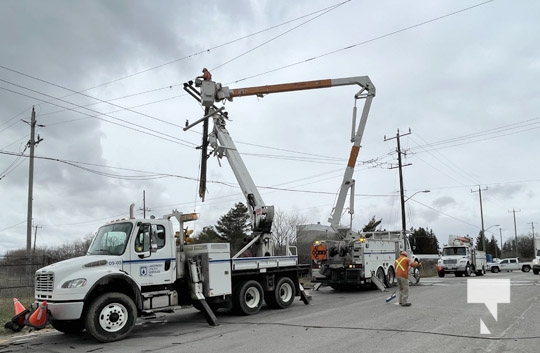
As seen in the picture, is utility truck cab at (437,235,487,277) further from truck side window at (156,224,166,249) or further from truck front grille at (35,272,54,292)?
truck front grille at (35,272,54,292)

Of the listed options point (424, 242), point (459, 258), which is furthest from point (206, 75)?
point (424, 242)

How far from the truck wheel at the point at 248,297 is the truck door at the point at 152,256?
7.29 ft

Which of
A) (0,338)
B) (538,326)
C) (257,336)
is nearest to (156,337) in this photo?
(257,336)

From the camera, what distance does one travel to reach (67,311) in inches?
353

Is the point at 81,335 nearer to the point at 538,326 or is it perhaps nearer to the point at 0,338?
the point at 0,338

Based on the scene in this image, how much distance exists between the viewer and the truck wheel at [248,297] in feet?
40.9

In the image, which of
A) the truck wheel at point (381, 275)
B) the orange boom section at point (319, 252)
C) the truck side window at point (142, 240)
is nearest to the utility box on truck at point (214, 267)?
the truck side window at point (142, 240)

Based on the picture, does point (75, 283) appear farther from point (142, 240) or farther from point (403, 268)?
point (403, 268)

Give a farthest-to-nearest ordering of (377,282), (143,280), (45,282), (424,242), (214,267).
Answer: (424,242)
(377,282)
(214,267)
(143,280)
(45,282)

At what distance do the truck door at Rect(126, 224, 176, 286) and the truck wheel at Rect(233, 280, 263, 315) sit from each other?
2223 millimetres

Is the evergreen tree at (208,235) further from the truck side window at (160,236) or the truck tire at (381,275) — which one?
the truck side window at (160,236)

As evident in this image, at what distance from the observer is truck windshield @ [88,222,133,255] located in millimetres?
10258

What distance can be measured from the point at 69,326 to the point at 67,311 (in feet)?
5.30

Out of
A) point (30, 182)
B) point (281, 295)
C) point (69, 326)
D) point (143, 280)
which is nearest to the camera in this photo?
point (69, 326)
